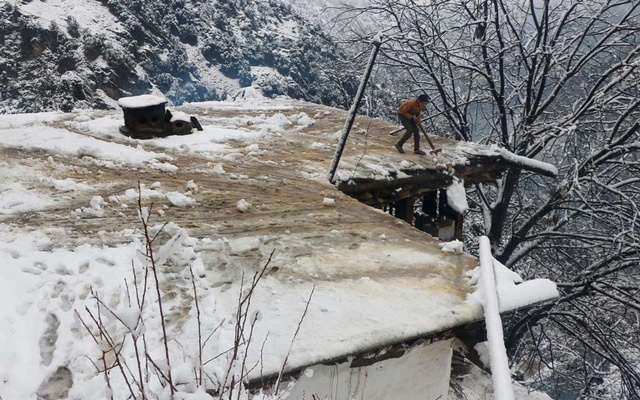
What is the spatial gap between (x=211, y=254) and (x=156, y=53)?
3047 centimetres

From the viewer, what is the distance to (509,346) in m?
7.77

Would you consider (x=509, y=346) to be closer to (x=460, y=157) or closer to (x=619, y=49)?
(x=460, y=157)

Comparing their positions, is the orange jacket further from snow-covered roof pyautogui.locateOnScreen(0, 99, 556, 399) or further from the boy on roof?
snow-covered roof pyautogui.locateOnScreen(0, 99, 556, 399)

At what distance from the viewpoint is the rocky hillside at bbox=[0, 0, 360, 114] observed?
21.6 m

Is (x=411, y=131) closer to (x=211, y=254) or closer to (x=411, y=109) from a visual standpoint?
(x=411, y=109)

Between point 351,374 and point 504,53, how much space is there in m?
7.10

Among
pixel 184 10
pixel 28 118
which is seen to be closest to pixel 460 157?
pixel 28 118

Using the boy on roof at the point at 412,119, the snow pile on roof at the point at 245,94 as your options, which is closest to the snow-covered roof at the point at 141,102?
the boy on roof at the point at 412,119

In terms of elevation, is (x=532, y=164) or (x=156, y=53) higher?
(x=156, y=53)

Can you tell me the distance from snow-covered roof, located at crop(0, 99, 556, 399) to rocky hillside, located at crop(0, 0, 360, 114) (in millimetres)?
13075

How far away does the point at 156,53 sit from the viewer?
29.5 meters

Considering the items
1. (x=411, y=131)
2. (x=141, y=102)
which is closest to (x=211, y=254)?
(x=141, y=102)

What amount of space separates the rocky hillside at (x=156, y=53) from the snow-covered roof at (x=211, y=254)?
13075 millimetres

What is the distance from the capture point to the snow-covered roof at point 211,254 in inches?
74.4
